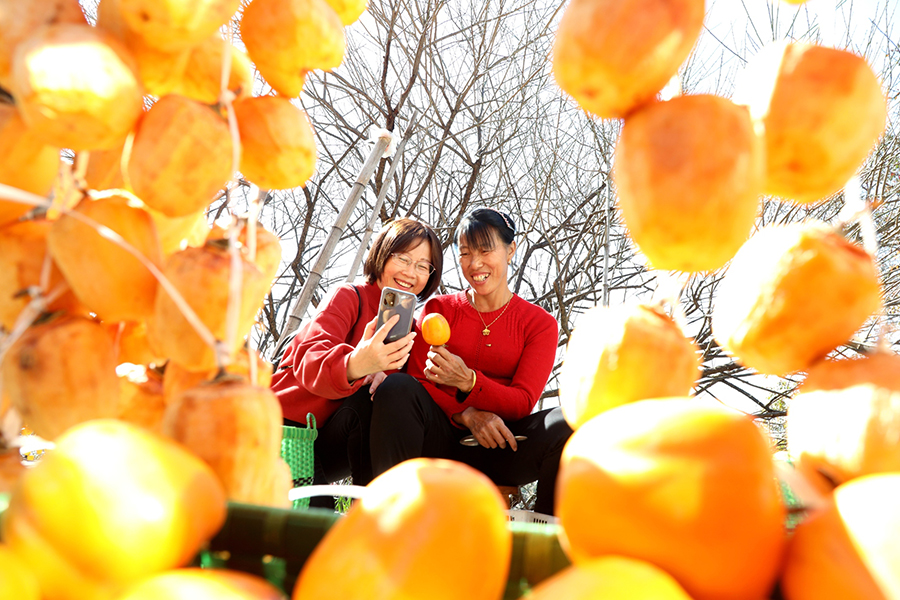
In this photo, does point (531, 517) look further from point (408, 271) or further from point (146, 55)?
point (146, 55)

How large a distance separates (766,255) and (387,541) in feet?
0.87

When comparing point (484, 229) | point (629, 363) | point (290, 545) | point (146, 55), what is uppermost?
point (484, 229)

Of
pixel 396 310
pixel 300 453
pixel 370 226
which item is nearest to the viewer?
pixel 300 453

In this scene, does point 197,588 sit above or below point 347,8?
below

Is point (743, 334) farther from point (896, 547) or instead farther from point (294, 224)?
point (294, 224)

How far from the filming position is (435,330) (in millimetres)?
2105

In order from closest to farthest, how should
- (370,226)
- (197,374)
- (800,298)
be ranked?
(800,298) → (197,374) → (370,226)

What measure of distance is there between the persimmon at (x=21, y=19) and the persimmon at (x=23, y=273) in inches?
2.3

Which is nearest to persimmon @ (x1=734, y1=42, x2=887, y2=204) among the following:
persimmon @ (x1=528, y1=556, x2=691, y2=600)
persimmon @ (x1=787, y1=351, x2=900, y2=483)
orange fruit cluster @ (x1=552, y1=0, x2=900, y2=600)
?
orange fruit cluster @ (x1=552, y1=0, x2=900, y2=600)

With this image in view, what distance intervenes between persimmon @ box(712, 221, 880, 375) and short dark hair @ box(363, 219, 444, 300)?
1846 millimetres

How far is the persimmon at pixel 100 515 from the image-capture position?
292 millimetres

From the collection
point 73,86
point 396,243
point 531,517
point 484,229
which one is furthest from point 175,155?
point 484,229

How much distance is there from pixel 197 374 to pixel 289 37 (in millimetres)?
256

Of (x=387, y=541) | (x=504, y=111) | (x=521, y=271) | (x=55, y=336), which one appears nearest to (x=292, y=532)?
(x=387, y=541)
